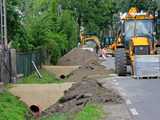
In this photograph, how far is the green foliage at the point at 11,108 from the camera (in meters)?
18.7

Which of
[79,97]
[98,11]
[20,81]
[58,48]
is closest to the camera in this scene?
[79,97]

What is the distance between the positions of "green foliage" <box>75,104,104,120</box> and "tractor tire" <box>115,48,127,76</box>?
1406cm

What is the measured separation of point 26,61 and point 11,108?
1650 centimetres

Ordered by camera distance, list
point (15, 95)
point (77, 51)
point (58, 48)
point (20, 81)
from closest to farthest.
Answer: point (15, 95) < point (20, 81) < point (58, 48) < point (77, 51)

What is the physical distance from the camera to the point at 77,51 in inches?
2219

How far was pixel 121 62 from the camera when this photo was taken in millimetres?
31750

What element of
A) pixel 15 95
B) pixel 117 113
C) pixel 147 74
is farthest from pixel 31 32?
pixel 117 113

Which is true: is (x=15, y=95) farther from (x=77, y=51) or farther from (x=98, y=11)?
(x=98, y=11)

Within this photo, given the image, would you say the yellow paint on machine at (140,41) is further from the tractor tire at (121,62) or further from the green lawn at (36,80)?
the green lawn at (36,80)

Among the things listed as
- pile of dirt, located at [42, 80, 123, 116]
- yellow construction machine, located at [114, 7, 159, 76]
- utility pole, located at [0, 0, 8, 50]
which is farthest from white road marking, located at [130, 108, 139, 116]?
utility pole, located at [0, 0, 8, 50]

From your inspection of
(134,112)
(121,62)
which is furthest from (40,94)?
(134,112)

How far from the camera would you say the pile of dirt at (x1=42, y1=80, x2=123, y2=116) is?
62.2ft

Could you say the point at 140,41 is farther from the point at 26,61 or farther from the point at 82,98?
the point at 82,98

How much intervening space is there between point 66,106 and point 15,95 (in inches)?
209
